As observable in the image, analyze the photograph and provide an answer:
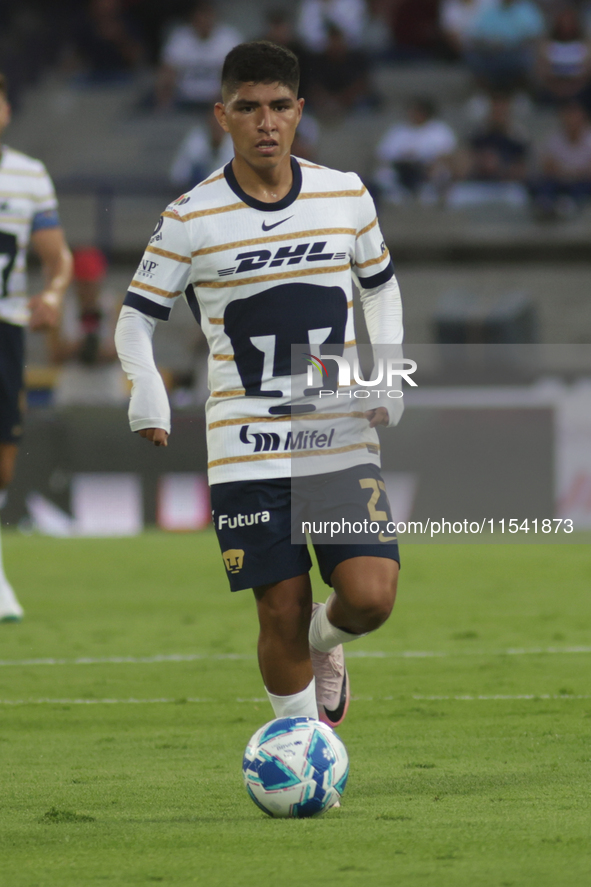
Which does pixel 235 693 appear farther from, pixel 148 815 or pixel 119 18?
pixel 119 18

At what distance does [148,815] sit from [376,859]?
79 cm

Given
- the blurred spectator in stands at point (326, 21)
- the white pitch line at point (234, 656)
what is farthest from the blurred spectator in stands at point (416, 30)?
the white pitch line at point (234, 656)

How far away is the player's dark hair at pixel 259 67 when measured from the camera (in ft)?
13.3

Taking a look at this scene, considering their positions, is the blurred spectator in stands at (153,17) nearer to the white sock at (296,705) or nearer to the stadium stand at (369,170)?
the stadium stand at (369,170)

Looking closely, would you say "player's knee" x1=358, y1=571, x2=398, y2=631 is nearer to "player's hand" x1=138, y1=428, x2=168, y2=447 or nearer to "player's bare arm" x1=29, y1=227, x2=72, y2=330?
"player's hand" x1=138, y1=428, x2=168, y2=447

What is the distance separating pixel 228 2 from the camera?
2139cm

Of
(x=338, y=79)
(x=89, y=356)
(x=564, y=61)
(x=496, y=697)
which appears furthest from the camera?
(x=338, y=79)

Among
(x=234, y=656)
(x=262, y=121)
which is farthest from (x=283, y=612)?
(x=234, y=656)

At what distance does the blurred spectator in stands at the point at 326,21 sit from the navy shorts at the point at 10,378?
39.5 feet

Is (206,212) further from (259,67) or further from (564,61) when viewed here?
(564,61)

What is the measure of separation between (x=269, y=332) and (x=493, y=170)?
41.6ft

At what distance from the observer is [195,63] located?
60.4 ft

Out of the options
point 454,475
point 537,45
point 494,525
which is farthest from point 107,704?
point 537,45

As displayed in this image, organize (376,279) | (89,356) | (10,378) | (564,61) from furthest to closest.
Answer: (564,61), (89,356), (10,378), (376,279)
